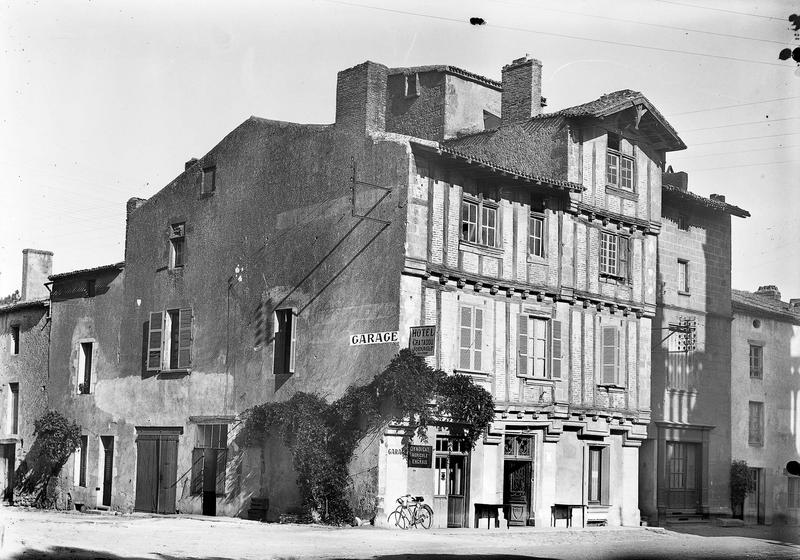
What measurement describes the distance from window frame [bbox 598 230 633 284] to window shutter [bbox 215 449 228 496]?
444 inches

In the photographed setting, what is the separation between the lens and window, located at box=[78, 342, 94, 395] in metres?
35.0

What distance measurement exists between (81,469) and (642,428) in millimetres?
16667

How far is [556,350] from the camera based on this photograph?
30.2m

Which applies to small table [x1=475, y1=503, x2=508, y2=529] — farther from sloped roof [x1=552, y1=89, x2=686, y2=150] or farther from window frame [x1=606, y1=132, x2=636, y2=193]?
sloped roof [x1=552, y1=89, x2=686, y2=150]

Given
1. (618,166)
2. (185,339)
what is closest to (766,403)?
(618,166)

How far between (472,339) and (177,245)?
32.7ft

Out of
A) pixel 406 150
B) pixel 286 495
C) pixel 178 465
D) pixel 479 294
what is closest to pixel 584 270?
pixel 479 294

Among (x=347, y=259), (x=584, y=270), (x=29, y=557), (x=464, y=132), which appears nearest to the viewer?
(x=29, y=557)

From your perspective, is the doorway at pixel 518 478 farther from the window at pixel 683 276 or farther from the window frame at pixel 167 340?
the window at pixel 683 276

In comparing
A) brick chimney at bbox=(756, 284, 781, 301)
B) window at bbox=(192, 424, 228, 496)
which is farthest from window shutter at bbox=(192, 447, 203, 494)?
brick chimney at bbox=(756, 284, 781, 301)

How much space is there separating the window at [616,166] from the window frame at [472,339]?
21.2 feet

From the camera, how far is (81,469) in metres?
34.8

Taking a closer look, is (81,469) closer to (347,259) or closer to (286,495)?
(286,495)

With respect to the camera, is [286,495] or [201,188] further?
[201,188]
